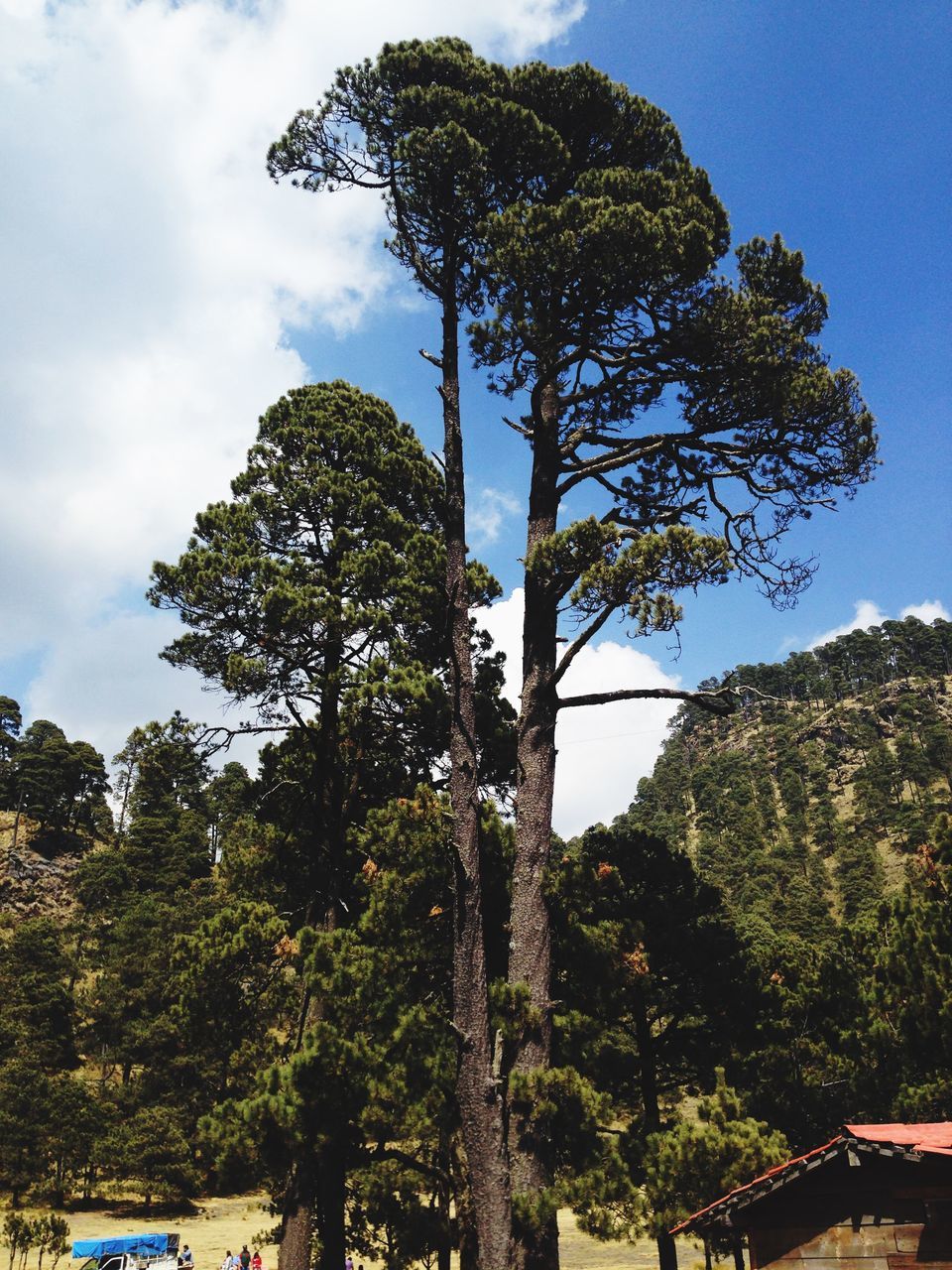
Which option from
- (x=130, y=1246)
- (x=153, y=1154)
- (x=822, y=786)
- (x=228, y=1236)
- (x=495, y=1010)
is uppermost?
(x=822, y=786)

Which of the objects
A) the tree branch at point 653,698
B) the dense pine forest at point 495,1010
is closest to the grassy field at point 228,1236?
the dense pine forest at point 495,1010

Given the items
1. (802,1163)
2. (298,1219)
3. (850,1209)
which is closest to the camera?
(802,1163)

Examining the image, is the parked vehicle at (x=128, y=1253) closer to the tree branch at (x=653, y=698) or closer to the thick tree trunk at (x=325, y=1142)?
the thick tree trunk at (x=325, y=1142)

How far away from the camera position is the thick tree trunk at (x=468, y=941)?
7.70m

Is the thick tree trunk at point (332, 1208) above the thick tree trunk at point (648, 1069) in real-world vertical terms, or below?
below

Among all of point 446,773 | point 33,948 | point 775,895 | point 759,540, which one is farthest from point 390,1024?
point 775,895

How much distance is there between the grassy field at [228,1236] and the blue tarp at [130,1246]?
59.9 inches

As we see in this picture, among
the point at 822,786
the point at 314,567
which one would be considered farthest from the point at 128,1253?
the point at 822,786

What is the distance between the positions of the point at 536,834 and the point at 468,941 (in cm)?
137

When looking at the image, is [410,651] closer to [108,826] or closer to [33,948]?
[33,948]

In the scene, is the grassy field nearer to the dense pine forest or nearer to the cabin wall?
the dense pine forest

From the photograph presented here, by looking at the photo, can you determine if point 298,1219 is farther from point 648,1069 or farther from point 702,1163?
point 648,1069

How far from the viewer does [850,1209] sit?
9055 millimetres

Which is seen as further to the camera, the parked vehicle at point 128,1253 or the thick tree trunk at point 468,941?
the parked vehicle at point 128,1253
